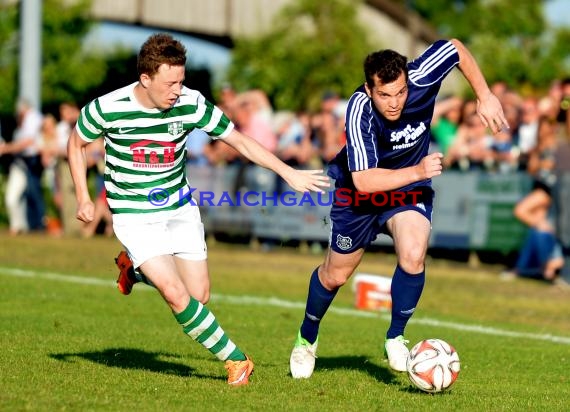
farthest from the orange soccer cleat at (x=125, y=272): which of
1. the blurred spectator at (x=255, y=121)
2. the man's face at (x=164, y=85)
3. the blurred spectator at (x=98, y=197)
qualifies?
Result: the blurred spectator at (x=98, y=197)

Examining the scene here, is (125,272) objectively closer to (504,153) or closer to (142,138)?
(142,138)

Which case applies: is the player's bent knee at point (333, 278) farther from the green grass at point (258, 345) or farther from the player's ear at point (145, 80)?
the player's ear at point (145, 80)

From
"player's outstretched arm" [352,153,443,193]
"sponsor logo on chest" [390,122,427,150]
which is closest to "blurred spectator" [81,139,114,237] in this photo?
"sponsor logo on chest" [390,122,427,150]

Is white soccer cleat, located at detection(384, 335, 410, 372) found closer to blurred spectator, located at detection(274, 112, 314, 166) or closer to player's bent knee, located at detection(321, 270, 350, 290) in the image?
player's bent knee, located at detection(321, 270, 350, 290)

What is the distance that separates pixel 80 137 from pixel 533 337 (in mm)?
5161

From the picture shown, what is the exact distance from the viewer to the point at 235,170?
2206 cm

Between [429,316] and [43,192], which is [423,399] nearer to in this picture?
[429,316]

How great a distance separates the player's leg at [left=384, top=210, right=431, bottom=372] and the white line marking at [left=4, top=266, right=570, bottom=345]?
3.14 m

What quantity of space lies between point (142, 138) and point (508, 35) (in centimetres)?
5341

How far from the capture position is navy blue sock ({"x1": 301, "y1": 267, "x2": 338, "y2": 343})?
9195mm

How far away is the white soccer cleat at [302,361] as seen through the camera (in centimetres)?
891

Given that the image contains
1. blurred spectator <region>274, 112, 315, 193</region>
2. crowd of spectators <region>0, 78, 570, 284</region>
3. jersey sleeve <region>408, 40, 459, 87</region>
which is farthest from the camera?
blurred spectator <region>274, 112, 315, 193</region>

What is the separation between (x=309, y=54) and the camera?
109 ft

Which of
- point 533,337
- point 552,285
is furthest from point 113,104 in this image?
point 552,285
